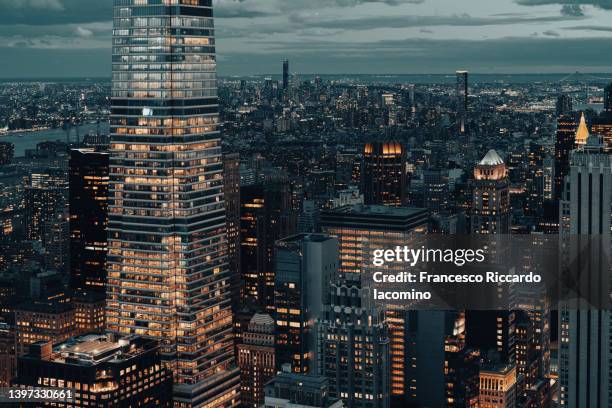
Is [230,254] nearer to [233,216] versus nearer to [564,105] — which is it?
[233,216]

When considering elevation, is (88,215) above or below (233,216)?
above

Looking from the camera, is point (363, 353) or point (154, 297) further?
point (154, 297)

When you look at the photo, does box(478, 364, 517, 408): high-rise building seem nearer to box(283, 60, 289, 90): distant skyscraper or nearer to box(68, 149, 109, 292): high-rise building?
box(68, 149, 109, 292): high-rise building

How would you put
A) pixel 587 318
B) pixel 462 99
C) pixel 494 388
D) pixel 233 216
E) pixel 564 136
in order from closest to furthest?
pixel 587 318, pixel 494 388, pixel 233 216, pixel 564 136, pixel 462 99

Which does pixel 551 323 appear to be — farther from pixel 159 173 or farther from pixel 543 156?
pixel 543 156

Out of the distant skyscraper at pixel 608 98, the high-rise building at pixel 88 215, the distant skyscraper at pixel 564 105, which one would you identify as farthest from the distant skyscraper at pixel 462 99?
the high-rise building at pixel 88 215

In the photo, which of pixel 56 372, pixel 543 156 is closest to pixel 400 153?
pixel 543 156

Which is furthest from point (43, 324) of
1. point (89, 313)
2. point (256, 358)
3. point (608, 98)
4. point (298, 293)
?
point (608, 98)
